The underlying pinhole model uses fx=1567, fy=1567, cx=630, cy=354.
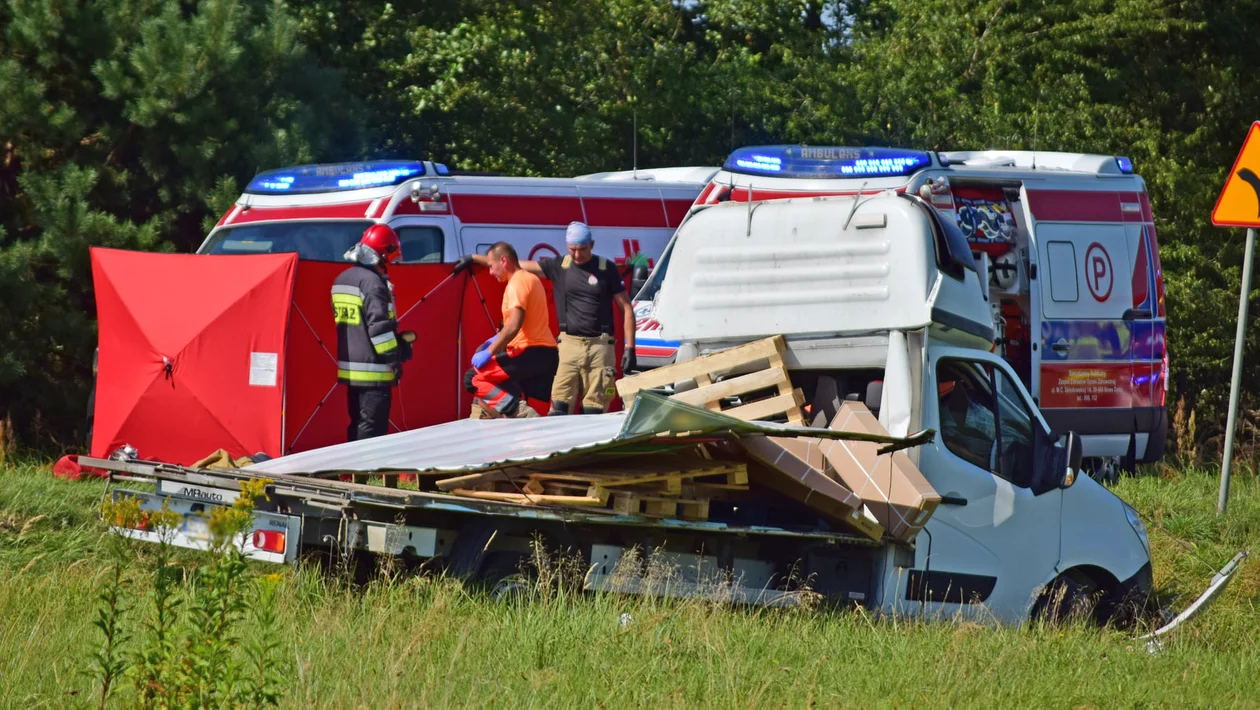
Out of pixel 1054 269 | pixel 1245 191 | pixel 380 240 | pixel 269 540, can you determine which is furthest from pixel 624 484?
pixel 1054 269

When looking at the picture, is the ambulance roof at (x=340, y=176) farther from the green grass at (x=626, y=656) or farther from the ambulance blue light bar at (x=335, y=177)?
the green grass at (x=626, y=656)

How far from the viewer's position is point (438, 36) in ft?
68.4

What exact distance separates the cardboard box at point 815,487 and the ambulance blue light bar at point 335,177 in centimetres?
659

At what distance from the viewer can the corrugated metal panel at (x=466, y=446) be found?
6.65m

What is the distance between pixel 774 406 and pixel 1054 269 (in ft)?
21.0

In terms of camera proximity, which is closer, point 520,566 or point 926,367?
point 520,566

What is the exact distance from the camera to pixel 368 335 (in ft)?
34.9

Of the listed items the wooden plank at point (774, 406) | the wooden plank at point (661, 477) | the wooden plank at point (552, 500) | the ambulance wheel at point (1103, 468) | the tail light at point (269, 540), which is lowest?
the ambulance wheel at point (1103, 468)

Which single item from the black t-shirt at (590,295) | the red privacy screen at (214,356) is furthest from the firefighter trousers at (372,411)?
the black t-shirt at (590,295)

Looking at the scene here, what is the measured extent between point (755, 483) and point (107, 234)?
8.65m

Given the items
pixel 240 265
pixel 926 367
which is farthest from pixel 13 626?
pixel 240 265

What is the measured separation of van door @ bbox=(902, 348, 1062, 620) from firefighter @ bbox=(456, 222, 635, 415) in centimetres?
462

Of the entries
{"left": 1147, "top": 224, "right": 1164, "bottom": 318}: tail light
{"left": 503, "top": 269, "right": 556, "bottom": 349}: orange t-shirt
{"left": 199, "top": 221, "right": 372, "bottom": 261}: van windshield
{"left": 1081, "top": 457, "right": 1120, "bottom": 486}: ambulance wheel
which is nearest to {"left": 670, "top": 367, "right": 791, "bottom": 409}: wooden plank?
{"left": 503, "top": 269, "right": 556, "bottom": 349}: orange t-shirt

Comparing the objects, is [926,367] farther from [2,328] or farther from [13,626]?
[2,328]
